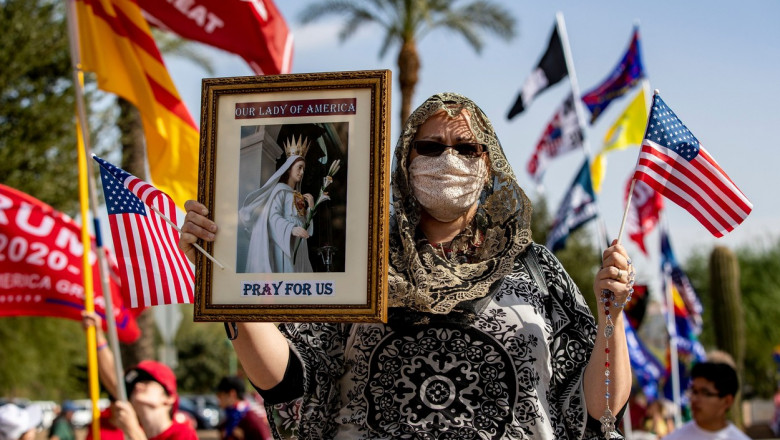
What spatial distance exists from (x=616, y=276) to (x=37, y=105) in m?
14.1

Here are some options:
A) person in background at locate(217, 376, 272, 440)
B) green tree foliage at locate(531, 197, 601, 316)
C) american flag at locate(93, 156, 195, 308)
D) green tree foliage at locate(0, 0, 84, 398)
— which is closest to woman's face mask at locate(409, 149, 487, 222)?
american flag at locate(93, 156, 195, 308)

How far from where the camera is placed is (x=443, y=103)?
3.41 metres

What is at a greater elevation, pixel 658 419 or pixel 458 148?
pixel 458 148

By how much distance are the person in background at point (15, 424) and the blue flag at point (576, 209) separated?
24.0ft

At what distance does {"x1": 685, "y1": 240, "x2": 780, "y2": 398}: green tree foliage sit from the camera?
152 feet

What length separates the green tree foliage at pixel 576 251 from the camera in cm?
3400

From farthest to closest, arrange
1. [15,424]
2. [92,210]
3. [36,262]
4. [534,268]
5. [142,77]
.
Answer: [15,424] → [142,77] → [36,262] → [92,210] → [534,268]

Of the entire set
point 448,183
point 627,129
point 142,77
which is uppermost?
point 627,129

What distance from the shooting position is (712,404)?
261 inches

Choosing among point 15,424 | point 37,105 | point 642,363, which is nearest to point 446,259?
point 15,424

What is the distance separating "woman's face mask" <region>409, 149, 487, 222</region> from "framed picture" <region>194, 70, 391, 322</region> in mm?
425

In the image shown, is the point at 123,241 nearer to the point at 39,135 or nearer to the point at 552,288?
the point at 552,288

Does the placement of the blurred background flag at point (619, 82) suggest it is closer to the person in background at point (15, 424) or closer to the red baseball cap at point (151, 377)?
the person in background at point (15, 424)

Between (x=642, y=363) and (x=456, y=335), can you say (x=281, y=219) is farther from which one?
(x=642, y=363)
